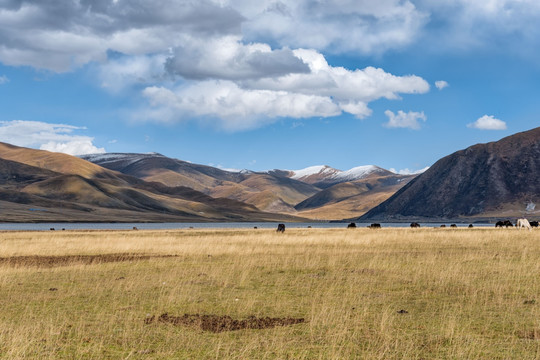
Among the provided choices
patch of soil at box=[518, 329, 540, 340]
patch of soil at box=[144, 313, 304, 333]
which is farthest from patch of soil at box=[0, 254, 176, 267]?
patch of soil at box=[518, 329, 540, 340]

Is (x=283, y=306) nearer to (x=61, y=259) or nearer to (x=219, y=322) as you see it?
(x=219, y=322)

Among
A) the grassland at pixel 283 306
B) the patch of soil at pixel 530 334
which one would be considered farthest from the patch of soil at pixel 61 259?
the patch of soil at pixel 530 334

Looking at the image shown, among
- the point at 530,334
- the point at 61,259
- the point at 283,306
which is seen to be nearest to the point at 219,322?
the point at 283,306

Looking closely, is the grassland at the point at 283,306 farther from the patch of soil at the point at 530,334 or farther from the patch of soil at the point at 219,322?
the patch of soil at the point at 219,322

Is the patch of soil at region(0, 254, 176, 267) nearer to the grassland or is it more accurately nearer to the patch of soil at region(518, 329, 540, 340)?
the grassland

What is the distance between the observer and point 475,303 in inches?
583

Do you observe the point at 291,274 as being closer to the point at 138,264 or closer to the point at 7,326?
the point at 138,264

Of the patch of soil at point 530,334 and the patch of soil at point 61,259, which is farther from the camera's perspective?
the patch of soil at point 61,259

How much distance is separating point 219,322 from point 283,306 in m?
2.59

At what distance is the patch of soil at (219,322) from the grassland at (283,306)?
0.28 m

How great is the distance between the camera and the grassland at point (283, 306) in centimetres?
1020

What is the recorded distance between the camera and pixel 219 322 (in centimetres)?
1260

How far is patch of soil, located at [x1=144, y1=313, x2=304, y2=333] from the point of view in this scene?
39.8 ft

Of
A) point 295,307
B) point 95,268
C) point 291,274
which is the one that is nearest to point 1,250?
point 95,268
